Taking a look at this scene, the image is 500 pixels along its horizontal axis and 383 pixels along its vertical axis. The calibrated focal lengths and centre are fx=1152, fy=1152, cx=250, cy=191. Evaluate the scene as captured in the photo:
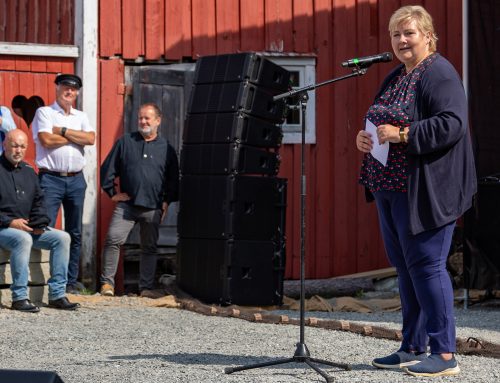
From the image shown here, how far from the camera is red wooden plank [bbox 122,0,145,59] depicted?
456 inches

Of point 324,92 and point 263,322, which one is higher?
A: point 324,92

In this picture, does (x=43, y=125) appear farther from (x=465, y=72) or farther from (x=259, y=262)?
(x=465, y=72)

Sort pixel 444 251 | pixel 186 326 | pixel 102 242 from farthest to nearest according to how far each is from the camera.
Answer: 1. pixel 102 242
2. pixel 186 326
3. pixel 444 251

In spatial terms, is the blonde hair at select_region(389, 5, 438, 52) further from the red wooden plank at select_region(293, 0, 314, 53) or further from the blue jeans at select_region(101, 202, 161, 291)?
the red wooden plank at select_region(293, 0, 314, 53)

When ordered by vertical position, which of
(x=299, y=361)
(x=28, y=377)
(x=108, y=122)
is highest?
(x=108, y=122)

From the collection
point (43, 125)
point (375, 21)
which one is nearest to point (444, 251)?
point (43, 125)

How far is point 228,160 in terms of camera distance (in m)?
9.88

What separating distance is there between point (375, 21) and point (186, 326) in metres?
5.17

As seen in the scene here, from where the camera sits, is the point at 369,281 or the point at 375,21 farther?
the point at 375,21

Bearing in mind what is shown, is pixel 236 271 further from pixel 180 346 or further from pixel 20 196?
pixel 180 346

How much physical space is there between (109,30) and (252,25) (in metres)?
1.49

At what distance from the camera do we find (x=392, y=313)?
9805 mm

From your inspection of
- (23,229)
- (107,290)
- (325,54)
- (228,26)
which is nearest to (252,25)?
(228,26)

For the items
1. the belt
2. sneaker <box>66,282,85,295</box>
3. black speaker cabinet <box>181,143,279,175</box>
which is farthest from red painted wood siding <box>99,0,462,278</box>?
sneaker <box>66,282,85,295</box>
